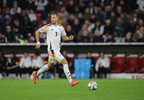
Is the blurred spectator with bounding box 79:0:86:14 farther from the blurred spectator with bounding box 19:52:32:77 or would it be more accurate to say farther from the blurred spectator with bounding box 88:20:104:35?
the blurred spectator with bounding box 19:52:32:77

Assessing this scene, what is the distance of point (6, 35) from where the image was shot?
15.3 m

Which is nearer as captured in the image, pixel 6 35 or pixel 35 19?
pixel 6 35

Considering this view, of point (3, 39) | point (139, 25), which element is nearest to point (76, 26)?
point (139, 25)

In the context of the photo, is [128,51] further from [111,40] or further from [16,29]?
[16,29]

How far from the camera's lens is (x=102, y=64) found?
14.2 metres

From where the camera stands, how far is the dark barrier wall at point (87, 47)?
14.5m

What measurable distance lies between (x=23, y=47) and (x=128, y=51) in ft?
20.5

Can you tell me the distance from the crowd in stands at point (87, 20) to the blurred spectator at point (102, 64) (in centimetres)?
99

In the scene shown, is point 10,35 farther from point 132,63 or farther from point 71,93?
point 71,93

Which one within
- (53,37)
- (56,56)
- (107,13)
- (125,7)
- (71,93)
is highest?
(125,7)

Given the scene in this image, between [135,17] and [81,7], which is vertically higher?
[81,7]

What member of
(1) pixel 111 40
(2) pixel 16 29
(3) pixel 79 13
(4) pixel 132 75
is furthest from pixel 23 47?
(4) pixel 132 75

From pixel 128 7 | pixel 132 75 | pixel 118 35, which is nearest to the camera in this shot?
pixel 132 75

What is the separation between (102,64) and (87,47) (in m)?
1.73
